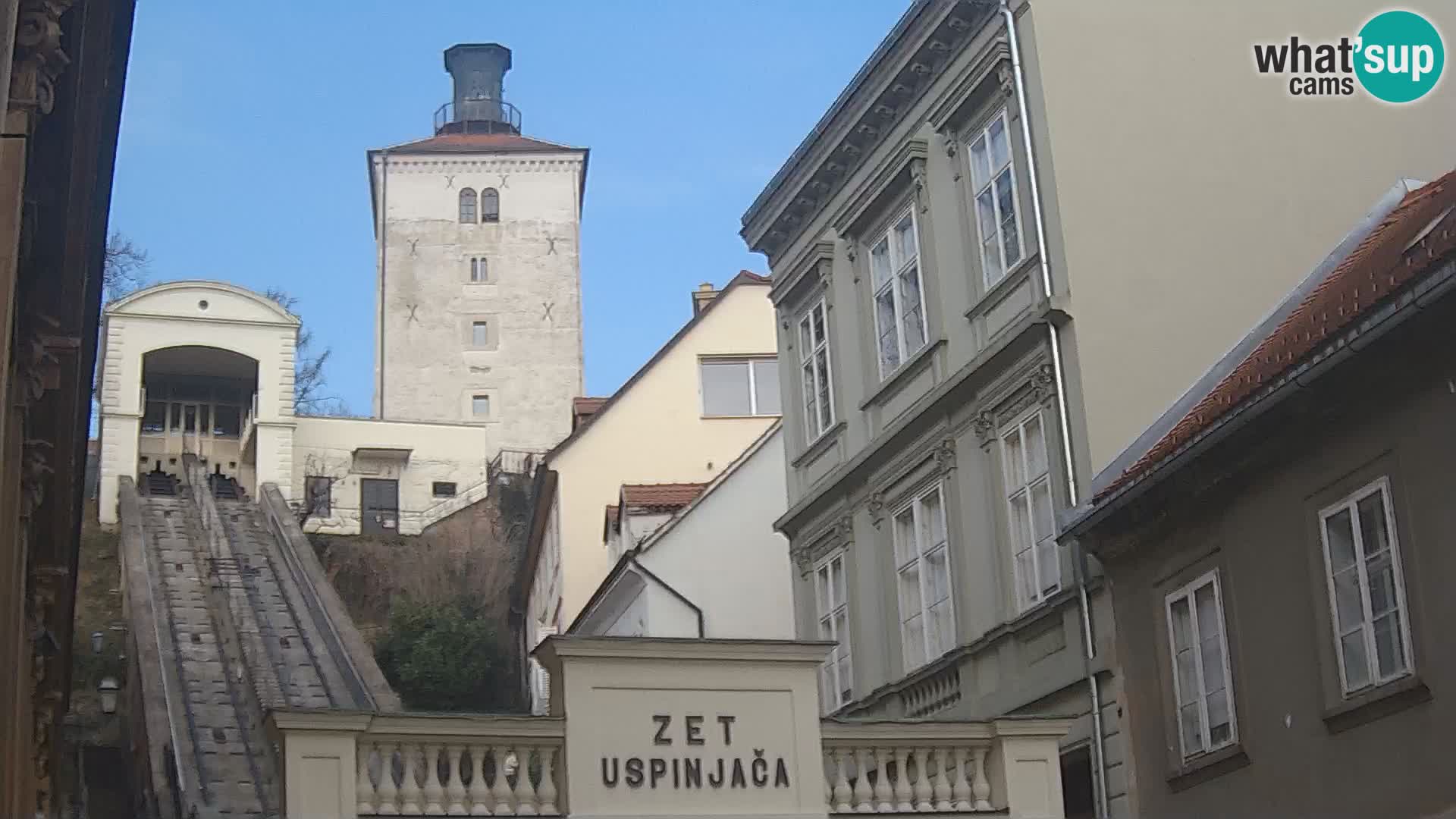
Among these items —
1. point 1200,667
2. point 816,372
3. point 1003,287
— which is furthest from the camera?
point 816,372

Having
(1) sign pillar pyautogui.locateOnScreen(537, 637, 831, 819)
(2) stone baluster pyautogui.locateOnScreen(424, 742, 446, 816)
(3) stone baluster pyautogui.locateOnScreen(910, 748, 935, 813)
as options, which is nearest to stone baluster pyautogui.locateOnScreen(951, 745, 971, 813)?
(3) stone baluster pyautogui.locateOnScreen(910, 748, 935, 813)

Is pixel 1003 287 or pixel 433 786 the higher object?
pixel 1003 287

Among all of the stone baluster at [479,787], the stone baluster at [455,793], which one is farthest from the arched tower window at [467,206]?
the stone baluster at [455,793]

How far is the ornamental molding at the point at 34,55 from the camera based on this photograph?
11.0 meters

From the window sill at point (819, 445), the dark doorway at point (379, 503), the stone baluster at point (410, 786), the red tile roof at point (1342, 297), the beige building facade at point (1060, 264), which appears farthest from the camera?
the dark doorway at point (379, 503)

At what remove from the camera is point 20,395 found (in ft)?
46.9

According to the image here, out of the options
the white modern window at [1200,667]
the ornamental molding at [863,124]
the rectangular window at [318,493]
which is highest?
the rectangular window at [318,493]

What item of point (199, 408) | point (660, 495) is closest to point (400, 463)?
point (199, 408)

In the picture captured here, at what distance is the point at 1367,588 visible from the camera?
15078mm

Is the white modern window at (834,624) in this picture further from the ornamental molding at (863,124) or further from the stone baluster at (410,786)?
the stone baluster at (410,786)

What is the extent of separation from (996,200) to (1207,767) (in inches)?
265

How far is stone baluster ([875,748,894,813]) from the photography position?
1563 cm

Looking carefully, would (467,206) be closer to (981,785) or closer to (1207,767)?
(1207,767)

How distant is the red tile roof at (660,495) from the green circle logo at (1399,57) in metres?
16.7
